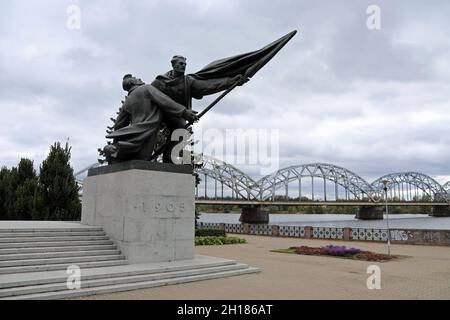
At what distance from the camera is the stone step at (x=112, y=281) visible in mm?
7520

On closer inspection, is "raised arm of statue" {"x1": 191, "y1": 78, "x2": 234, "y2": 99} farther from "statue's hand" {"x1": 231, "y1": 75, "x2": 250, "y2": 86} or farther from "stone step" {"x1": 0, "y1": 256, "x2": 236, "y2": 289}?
"stone step" {"x1": 0, "y1": 256, "x2": 236, "y2": 289}

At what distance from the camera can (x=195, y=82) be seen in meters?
12.3

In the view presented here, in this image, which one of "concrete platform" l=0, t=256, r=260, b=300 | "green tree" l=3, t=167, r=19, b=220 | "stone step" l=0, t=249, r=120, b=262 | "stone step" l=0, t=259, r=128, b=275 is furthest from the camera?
"green tree" l=3, t=167, r=19, b=220

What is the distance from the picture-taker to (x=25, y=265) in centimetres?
888

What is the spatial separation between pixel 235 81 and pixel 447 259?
427 inches

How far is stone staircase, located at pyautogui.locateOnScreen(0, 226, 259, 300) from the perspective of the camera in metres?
7.87

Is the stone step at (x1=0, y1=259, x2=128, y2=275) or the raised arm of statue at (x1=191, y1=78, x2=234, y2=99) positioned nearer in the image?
the stone step at (x1=0, y1=259, x2=128, y2=275)

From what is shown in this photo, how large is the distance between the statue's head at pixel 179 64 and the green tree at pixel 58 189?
12.4m

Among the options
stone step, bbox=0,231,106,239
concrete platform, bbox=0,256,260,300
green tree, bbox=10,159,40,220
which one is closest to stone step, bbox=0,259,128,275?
concrete platform, bbox=0,256,260,300

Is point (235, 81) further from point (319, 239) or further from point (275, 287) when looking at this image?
point (319, 239)

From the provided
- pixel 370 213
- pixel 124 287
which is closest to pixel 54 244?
pixel 124 287

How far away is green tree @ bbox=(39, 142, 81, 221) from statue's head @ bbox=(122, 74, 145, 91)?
10.5 metres

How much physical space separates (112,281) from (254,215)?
64057mm
